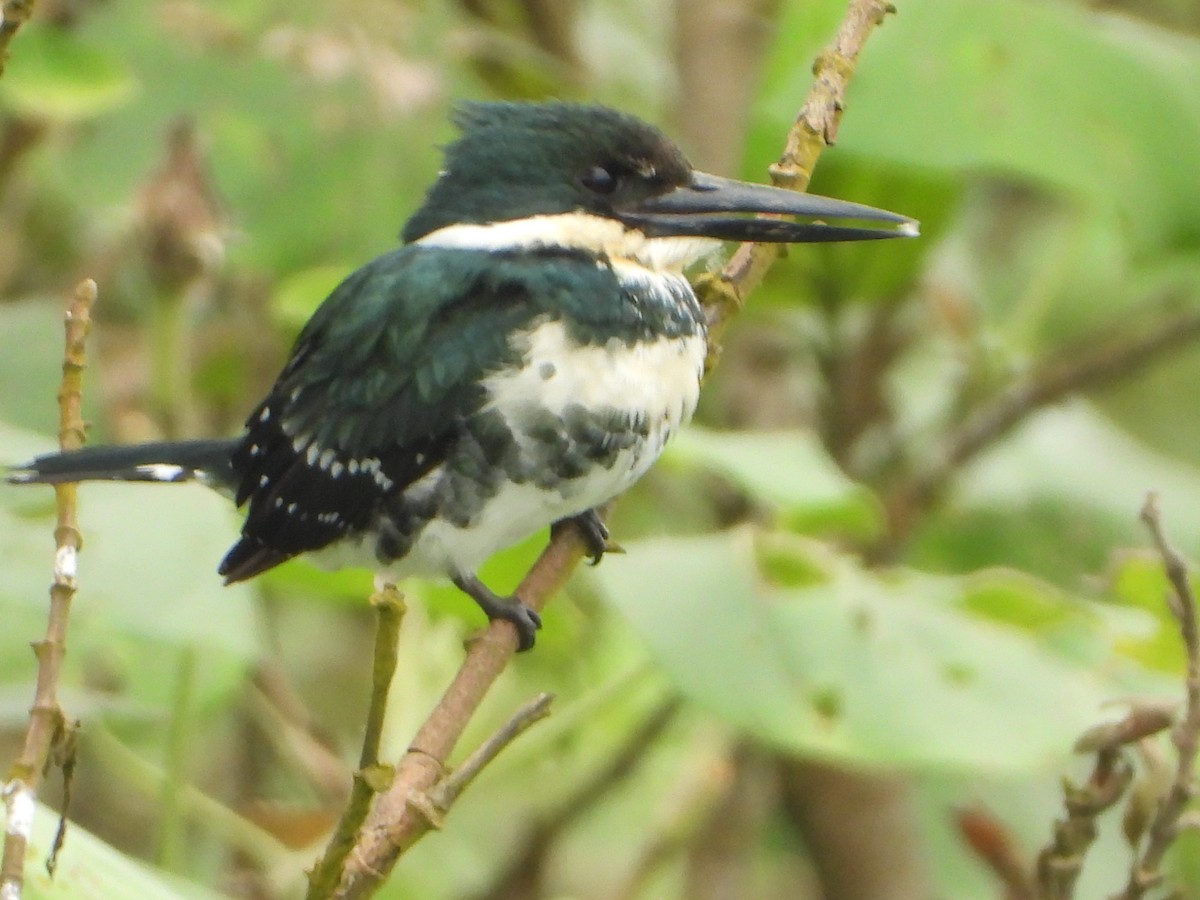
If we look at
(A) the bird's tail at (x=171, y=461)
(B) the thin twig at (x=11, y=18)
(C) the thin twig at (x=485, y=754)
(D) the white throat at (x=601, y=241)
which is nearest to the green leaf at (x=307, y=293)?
(A) the bird's tail at (x=171, y=461)

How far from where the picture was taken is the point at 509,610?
1543mm

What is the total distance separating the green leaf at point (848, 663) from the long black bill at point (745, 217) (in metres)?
0.32

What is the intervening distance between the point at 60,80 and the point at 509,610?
4.14ft

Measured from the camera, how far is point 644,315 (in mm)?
1623

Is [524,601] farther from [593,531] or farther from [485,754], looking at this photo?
[485,754]

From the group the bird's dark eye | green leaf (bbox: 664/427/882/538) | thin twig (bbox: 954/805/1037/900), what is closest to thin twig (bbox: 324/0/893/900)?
the bird's dark eye

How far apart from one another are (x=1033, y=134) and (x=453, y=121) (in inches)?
26.7

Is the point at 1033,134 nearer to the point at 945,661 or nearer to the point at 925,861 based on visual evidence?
the point at 945,661

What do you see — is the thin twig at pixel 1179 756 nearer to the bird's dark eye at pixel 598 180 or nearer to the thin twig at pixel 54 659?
the bird's dark eye at pixel 598 180

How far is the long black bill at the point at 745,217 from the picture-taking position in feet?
5.13

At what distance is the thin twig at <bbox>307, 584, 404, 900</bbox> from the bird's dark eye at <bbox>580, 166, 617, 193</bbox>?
2.38ft

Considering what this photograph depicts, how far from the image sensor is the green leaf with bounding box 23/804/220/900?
1.09 meters

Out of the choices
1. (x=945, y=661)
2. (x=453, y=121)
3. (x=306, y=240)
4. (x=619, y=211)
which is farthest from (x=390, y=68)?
(x=945, y=661)

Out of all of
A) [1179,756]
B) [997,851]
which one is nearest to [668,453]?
[997,851]
